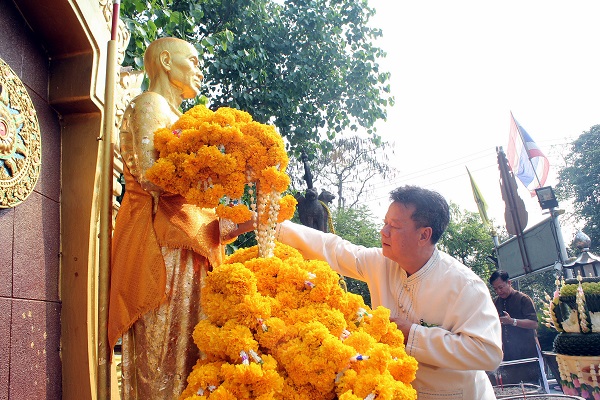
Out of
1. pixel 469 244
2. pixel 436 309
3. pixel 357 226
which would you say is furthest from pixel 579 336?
pixel 469 244

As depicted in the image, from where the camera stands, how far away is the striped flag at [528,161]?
Answer: 9.85 meters

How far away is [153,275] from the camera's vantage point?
2.12 m

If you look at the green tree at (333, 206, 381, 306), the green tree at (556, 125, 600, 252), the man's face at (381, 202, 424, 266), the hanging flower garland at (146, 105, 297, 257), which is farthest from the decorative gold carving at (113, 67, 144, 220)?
the green tree at (556, 125, 600, 252)

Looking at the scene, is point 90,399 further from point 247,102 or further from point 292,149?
point 292,149

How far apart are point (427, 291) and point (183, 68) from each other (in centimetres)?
185

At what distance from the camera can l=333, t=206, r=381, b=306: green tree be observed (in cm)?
2009

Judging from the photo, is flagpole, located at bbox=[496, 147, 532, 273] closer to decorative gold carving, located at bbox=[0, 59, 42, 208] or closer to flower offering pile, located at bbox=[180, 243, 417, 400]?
flower offering pile, located at bbox=[180, 243, 417, 400]

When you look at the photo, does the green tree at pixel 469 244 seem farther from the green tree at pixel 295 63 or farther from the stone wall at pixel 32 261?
the stone wall at pixel 32 261

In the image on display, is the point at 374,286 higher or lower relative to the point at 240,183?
lower

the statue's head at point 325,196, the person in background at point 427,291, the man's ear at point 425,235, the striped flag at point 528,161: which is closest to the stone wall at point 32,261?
the person in background at point 427,291

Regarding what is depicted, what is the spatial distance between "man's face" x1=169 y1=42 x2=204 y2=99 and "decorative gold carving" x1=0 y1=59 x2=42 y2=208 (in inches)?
29.9

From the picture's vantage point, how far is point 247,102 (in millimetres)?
6918

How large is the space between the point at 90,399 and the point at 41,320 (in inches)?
20.3

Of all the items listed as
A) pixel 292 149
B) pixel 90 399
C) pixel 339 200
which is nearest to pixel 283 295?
pixel 90 399
